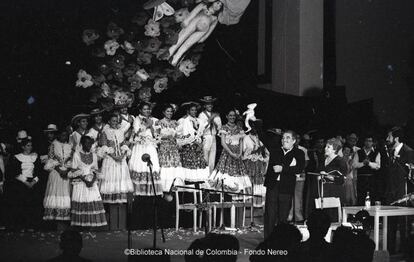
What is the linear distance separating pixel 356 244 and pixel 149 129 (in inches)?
269

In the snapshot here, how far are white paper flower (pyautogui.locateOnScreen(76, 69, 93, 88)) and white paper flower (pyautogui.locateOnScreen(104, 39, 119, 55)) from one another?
0.57 metres

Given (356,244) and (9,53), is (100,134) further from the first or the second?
(356,244)

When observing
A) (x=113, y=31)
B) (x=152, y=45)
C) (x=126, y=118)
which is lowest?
(x=126, y=118)

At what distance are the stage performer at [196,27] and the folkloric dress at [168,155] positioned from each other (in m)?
1.76

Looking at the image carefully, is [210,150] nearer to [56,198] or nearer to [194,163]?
[194,163]

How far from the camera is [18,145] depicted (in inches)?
437

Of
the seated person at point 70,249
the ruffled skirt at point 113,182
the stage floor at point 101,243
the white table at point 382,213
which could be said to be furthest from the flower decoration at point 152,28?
the seated person at point 70,249

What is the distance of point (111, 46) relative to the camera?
12000 millimetres

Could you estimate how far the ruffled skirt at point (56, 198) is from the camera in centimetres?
1059

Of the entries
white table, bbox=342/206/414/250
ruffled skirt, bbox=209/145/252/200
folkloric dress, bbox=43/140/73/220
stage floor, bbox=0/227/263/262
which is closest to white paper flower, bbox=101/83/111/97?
folkloric dress, bbox=43/140/73/220

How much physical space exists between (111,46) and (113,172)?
2.41 metres

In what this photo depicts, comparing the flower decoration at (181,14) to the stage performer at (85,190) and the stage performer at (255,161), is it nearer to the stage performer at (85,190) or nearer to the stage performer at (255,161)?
the stage performer at (255,161)

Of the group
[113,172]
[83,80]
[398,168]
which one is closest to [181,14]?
[83,80]

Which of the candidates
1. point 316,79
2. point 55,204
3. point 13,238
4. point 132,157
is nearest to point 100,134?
point 132,157
